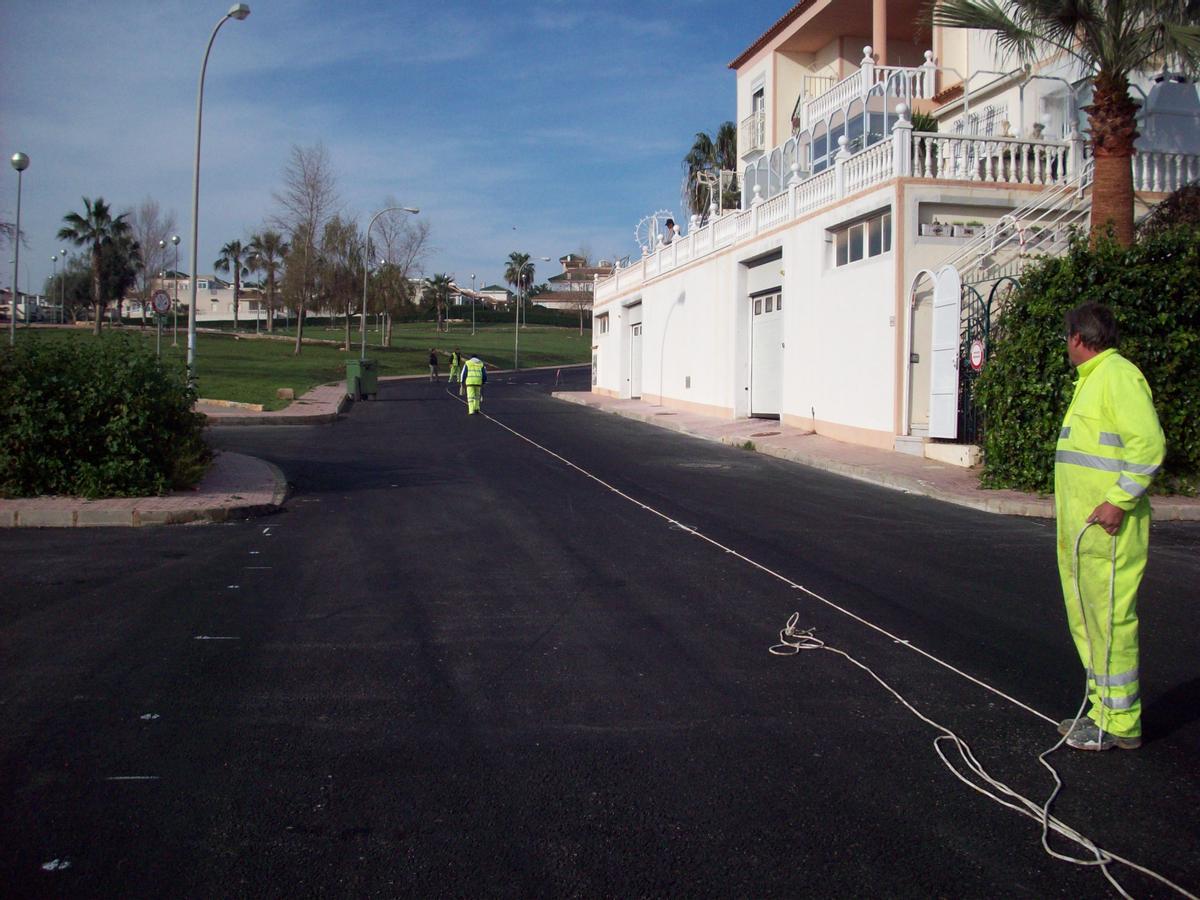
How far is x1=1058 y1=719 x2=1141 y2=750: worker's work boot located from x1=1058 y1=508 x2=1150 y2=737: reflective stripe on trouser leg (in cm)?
4

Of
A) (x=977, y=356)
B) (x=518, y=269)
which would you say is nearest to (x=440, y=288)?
(x=518, y=269)

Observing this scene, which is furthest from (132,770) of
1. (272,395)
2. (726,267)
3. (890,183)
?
(272,395)

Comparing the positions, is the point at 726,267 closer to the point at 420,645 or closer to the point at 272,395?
the point at 272,395

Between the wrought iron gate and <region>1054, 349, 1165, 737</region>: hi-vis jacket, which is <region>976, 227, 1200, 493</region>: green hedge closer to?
the wrought iron gate

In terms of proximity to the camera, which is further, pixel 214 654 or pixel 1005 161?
pixel 1005 161

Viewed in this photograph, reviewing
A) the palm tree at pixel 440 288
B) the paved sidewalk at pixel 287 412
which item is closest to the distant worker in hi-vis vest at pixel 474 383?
the paved sidewalk at pixel 287 412

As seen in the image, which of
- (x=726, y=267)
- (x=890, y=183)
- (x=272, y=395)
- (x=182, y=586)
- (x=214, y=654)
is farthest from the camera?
Result: (x=272, y=395)

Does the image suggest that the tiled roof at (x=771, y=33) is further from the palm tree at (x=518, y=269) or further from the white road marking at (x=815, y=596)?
the palm tree at (x=518, y=269)

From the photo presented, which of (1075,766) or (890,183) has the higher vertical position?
(890,183)

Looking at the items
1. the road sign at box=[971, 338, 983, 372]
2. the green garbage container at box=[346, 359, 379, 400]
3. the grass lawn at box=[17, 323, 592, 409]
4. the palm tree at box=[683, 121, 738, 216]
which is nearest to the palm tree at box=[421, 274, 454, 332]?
the grass lawn at box=[17, 323, 592, 409]

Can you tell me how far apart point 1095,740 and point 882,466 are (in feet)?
38.3

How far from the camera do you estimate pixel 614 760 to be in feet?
15.0

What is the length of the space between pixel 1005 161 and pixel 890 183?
2.60 m

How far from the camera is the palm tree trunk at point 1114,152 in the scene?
573 inches
